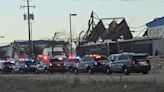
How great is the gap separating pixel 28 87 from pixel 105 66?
1127cm

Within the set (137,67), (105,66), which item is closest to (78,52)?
(105,66)

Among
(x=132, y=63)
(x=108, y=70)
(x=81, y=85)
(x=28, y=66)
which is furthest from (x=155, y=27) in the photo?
(x=81, y=85)

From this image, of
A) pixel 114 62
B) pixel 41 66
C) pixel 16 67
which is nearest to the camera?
pixel 114 62

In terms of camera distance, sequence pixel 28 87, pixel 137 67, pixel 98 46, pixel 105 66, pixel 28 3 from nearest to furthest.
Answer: pixel 28 87 → pixel 137 67 → pixel 105 66 → pixel 98 46 → pixel 28 3

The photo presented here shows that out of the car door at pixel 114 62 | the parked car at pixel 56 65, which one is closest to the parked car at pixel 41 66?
the parked car at pixel 56 65

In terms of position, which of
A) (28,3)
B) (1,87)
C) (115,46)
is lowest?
(1,87)

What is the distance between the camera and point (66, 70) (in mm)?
57781

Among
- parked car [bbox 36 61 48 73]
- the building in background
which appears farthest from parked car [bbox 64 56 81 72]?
the building in background

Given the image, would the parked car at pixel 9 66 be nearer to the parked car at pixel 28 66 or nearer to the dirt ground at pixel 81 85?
the parked car at pixel 28 66

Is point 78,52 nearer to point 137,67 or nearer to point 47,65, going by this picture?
point 47,65

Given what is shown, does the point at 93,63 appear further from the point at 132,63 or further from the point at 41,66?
the point at 41,66

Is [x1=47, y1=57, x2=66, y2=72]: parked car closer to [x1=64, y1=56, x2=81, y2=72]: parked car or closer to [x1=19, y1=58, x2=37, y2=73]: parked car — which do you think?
[x1=64, y1=56, x2=81, y2=72]: parked car

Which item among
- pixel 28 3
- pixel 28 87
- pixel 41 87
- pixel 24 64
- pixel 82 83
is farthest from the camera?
pixel 28 3

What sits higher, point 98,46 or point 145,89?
point 98,46
